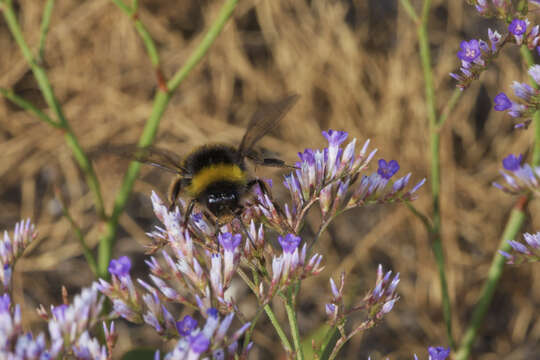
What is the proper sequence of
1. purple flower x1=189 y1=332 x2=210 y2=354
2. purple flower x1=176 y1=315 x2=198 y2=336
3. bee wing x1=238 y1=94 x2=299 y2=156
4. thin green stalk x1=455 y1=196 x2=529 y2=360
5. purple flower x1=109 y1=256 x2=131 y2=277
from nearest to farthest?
1. purple flower x1=189 y1=332 x2=210 y2=354
2. purple flower x1=176 y1=315 x2=198 y2=336
3. purple flower x1=109 y1=256 x2=131 y2=277
4. bee wing x1=238 y1=94 x2=299 y2=156
5. thin green stalk x1=455 y1=196 x2=529 y2=360

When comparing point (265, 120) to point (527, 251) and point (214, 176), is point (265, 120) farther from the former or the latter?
point (527, 251)

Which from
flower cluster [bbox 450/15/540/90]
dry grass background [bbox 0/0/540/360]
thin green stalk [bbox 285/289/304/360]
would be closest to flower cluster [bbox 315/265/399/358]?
thin green stalk [bbox 285/289/304/360]

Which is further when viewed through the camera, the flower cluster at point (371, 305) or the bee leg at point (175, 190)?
the bee leg at point (175, 190)

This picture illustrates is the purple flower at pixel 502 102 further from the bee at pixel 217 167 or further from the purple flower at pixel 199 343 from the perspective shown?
the purple flower at pixel 199 343

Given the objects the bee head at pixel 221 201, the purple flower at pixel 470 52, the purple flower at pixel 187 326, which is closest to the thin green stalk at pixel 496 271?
the purple flower at pixel 470 52

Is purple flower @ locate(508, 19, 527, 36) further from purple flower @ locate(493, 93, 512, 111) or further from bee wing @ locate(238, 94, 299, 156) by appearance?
bee wing @ locate(238, 94, 299, 156)

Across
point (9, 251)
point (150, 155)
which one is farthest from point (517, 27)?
point (9, 251)
